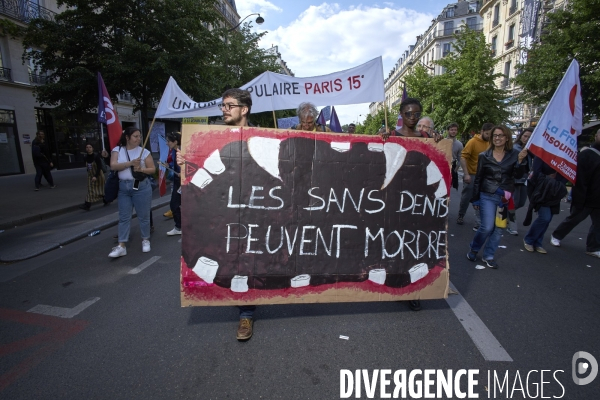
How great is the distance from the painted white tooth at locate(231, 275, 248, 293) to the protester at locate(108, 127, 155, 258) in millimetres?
2689

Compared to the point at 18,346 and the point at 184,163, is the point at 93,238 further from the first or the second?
the point at 184,163

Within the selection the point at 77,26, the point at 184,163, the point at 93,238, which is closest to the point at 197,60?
the point at 77,26

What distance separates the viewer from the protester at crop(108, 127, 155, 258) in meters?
4.38

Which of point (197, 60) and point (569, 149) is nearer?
point (569, 149)

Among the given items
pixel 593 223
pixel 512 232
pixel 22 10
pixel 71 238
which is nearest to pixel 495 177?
pixel 593 223

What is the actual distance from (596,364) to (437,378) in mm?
1211

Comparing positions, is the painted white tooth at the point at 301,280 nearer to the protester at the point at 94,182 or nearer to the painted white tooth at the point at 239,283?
the painted white tooth at the point at 239,283

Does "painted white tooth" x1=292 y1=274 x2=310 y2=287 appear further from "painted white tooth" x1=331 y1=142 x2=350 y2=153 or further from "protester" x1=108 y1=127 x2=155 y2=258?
"protester" x1=108 y1=127 x2=155 y2=258

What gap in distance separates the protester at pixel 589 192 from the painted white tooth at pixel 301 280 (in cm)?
467

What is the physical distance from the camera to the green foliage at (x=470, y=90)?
19.5m

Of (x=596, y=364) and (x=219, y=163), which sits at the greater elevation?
(x=219, y=163)

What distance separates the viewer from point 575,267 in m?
4.31

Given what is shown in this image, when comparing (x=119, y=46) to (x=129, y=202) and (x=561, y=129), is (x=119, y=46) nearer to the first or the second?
→ (x=129, y=202)

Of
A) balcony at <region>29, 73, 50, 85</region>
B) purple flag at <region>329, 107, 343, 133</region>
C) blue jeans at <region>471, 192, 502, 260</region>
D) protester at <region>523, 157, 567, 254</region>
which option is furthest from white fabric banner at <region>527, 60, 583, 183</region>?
balcony at <region>29, 73, 50, 85</region>
